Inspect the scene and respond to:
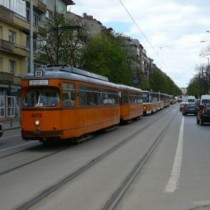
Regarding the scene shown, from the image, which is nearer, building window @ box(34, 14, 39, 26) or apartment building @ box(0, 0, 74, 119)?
apartment building @ box(0, 0, 74, 119)

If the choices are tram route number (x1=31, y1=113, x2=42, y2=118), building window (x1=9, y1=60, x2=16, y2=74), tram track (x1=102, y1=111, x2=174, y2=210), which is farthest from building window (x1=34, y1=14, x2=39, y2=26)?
tram track (x1=102, y1=111, x2=174, y2=210)

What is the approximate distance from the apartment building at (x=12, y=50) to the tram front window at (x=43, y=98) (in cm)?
2863

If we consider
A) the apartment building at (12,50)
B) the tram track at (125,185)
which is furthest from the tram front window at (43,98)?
the apartment building at (12,50)

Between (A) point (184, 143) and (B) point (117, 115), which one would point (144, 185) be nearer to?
(A) point (184, 143)

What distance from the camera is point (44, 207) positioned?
321 inches

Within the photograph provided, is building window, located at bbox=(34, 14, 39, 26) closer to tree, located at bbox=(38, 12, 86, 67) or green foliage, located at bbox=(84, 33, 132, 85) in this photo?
green foliage, located at bbox=(84, 33, 132, 85)

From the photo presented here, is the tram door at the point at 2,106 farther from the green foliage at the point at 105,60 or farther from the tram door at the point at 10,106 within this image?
the green foliage at the point at 105,60

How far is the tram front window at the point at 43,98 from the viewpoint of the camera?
1808 centimetres

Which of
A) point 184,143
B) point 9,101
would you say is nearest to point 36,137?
point 184,143

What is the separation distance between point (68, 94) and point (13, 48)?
3254cm

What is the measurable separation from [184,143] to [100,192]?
11484mm

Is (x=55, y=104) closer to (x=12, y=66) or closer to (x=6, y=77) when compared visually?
(x=6, y=77)

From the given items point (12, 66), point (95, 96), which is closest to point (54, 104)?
point (95, 96)

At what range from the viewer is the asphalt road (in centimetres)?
855
